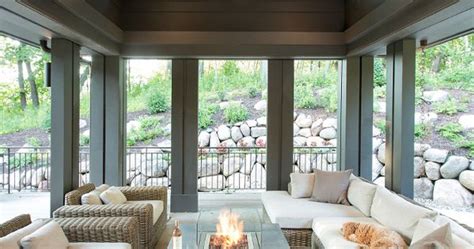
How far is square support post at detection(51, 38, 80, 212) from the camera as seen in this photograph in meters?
4.42

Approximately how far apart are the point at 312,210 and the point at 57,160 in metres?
3.02

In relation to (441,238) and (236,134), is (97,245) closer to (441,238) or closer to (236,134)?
(441,238)

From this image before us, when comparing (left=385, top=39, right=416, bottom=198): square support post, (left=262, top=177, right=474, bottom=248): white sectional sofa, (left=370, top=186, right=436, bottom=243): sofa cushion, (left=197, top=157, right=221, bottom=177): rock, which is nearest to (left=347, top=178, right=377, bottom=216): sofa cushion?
(left=262, top=177, right=474, bottom=248): white sectional sofa

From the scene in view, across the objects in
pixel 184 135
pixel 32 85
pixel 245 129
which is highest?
pixel 32 85

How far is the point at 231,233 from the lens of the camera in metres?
3.68

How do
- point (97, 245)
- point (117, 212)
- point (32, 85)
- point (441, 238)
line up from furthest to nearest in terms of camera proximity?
point (32, 85), point (117, 212), point (97, 245), point (441, 238)

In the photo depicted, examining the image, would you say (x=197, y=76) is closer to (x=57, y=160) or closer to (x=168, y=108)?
(x=168, y=108)

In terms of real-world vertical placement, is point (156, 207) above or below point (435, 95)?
below

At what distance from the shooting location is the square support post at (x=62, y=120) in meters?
4.42

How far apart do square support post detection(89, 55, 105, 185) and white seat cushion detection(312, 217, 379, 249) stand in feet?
11.4

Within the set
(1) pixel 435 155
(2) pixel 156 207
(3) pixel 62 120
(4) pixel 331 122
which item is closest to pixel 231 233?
(2) pixel 156 207

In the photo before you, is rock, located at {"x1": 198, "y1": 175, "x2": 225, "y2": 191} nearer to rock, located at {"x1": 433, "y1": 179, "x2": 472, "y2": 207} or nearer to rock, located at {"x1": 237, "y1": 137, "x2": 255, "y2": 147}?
rock, located at {"x1": 237, "y1": 137, "x2": 255, "y2": 147}

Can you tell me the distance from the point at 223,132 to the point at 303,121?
138 cm

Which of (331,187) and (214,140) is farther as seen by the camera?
(214,140)
